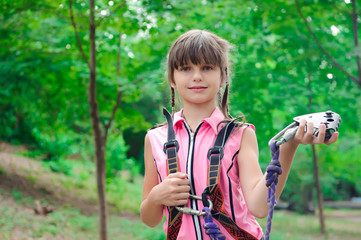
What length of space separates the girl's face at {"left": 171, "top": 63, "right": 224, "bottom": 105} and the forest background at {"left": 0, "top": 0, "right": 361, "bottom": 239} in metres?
2.07

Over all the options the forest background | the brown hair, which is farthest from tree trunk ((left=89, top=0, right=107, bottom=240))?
the brown hair

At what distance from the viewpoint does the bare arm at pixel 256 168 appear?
1.23m

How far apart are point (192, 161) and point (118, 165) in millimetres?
11264

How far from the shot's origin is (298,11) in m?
4.88

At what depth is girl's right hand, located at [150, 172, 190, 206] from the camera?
4.66 feet

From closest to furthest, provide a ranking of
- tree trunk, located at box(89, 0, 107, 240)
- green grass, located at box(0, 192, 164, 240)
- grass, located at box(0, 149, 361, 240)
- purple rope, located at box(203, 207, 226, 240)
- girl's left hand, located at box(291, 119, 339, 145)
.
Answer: girl's left hand, located at box(291, 119, 339, 145)
purple rope, located at box(203, 207, 226, 240)
tree trunk, located at box(89, 0, 107, 240)
green grass, located at box(0, 192, 164, 240)
grass, located at box(0, 149, 361, 240)

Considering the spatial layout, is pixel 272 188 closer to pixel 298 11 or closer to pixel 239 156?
pixel 239 156

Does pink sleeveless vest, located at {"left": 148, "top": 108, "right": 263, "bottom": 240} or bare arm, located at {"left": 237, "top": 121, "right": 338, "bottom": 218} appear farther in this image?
pink sleeveless vest, located at {"left": 148, "top": 108, "right": 263, "bottom": 240}

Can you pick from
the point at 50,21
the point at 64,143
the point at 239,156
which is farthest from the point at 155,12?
the point at 64,143

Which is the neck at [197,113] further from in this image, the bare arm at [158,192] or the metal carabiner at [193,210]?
the metal carabiner at [193,210]

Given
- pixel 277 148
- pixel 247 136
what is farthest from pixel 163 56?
pixel 277 148

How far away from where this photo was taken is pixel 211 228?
1.38 m

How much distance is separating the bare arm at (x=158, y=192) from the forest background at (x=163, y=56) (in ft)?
6.46

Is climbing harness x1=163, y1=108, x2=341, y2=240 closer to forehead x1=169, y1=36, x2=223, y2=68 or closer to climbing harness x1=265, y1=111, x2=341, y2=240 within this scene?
climbing harness x1=265, y1=111, x2=341, y2=240
